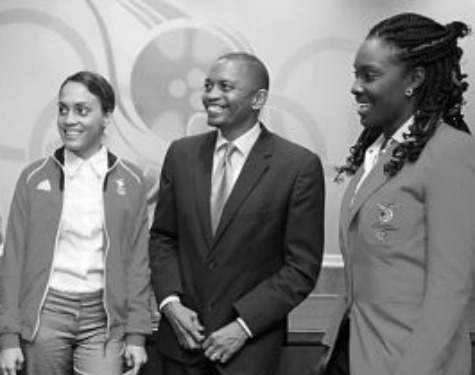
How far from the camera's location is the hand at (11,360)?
2.14 meters

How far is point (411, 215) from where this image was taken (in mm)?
1542

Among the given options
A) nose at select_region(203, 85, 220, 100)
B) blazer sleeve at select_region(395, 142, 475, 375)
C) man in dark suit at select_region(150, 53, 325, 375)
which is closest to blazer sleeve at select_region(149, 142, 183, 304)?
man in dark suit at select_region(150, 53, 325, 375)

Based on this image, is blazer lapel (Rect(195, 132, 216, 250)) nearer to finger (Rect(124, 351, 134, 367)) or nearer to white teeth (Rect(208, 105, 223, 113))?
white teeth (Rect(208, 105, 223, 113))

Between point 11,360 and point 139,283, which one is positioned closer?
point 11,360

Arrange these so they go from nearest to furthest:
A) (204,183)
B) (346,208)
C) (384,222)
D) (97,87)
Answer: (384,222)
(346,208)
(204,183)
(97,87)

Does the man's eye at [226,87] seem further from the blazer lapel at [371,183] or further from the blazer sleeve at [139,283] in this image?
the blazer lapel at [371,183]

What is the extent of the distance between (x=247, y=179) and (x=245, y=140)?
15 centimetres

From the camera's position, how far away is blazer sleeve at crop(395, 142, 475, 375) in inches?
58.0

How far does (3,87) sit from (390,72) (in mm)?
2400

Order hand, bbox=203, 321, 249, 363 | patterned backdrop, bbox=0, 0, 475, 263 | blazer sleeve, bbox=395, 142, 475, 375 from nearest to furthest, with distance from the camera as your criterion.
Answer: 1. blazer sleeve, bbox=395, 142, 475, 375
2. hand, bbox=203, 321, 249, 363
3. patterned backdrop, bbox=0, 0, 475, 263

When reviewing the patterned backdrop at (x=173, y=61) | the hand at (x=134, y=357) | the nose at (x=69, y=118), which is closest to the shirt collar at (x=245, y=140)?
the nose at (x=69, y=118)

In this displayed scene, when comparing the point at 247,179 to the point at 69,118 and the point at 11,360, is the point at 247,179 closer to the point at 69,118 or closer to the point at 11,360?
the point at 69,118

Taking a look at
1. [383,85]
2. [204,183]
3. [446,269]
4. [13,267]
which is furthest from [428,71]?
[13,267]

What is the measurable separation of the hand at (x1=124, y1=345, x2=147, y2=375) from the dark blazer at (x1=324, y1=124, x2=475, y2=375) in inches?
32.4
